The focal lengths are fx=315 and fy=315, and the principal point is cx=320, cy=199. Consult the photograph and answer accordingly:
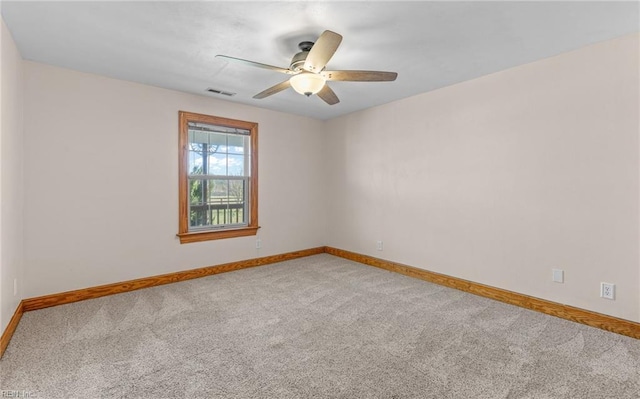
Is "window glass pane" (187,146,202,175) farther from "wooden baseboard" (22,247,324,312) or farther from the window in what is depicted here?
"wooden baseboard" (22,247,324,312)

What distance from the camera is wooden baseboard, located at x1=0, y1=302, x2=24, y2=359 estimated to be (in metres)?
2.24

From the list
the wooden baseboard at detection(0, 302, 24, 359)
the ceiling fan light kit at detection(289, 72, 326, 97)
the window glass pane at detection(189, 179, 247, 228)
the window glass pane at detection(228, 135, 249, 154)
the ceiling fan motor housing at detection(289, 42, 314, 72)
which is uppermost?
the ceiling fan motor housing at detection(289, 42, 314, 72)

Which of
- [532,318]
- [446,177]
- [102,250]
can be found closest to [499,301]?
[532,318]

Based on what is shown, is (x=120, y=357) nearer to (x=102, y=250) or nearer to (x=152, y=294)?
(x=152, y=294)

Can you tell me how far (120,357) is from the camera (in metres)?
2.20

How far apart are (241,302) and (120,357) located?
1221 mm

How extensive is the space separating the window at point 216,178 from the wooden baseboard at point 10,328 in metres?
1.59

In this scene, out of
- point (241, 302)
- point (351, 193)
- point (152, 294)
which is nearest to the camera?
point (241, 302)

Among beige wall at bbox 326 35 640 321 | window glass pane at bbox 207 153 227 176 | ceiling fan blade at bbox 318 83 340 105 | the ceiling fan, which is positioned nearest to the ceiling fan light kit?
the ceiling fan

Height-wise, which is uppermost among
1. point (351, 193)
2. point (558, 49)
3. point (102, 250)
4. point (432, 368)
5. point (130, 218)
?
point (558, 49)

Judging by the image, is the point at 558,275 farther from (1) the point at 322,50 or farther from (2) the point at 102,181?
(2) the point at 102,181

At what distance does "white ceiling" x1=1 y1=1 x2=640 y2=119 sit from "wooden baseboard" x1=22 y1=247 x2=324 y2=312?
2.31 m

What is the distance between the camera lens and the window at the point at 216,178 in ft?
13.4

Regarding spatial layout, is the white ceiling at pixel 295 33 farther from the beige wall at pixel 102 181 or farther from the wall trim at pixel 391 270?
the wall trim at pixel 391 270
